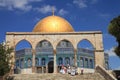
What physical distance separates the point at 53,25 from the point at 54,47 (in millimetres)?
10802

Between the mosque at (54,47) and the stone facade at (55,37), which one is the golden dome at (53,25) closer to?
the mosque at (54,47)

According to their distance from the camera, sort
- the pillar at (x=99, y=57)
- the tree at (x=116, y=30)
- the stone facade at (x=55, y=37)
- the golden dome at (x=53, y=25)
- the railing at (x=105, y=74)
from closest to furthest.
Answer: the railing at (x=105, y=74) → the tree at (x=116, y=30) → the pillar at (x=99, y=57) → the stone facade at (x=55, y=37) → the golden dome at (x=53, y=25)

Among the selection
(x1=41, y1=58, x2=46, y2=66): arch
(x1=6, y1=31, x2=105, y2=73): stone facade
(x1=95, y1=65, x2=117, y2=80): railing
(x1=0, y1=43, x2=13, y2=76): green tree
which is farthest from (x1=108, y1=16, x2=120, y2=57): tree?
(x1=41, y1=58, x2=46, y2=66): arch

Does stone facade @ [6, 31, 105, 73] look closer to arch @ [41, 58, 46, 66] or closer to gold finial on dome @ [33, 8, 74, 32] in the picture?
gold finial on dome @ [33, 8, 74, 32]

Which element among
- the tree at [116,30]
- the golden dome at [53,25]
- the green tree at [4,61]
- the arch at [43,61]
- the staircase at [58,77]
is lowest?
the staircase at [58,77]

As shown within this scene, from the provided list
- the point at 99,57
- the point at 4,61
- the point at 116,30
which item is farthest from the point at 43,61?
the point at 4,61

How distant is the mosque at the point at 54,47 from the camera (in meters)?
30.5

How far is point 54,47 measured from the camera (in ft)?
102

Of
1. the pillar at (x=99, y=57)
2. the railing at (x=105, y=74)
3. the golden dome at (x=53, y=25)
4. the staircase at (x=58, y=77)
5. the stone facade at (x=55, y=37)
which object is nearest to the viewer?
the railing at (x=105, y=74)

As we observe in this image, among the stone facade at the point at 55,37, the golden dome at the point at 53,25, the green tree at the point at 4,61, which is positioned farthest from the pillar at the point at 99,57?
the green tree at the point at 4,61

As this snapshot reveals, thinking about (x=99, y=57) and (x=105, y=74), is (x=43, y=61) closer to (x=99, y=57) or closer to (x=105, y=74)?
(x=99, y=57)

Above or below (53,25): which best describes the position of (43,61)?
below

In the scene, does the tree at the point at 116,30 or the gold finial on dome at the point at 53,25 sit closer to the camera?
the tree at the point at 116,30

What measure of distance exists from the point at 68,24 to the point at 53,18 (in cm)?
215
